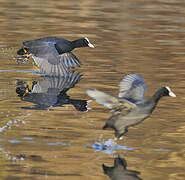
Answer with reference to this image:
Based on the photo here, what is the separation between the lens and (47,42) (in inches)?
A: 466

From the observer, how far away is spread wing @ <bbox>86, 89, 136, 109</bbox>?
22.3 feet

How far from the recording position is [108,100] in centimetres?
704

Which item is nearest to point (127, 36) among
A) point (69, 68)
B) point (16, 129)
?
point (69, 68)

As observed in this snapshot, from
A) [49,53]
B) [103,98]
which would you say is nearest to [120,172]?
[103,98]

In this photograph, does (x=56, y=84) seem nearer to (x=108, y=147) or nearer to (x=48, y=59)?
(x=48, y=59)

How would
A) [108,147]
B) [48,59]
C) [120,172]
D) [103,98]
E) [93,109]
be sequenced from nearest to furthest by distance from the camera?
1. [120,172]
2. [103,98]
3. [108,147]
4. [93,109]
5. [48,59]

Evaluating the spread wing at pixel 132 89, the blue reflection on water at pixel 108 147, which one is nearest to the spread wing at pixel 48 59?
the spread wing at pixel 132 89

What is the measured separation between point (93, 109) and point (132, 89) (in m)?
1.58

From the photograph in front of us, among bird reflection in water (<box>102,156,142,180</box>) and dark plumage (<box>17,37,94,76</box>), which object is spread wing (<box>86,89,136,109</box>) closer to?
bird reflection in water (<box>102,156,142,180</box>)

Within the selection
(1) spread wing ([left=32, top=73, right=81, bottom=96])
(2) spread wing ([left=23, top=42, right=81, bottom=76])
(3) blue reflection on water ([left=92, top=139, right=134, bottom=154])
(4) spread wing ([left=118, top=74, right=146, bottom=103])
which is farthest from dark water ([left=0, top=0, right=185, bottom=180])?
(4) spread wing ([left=118, top=74, right=146, bottom=103])

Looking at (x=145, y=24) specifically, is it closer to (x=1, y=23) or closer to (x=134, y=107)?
(x=1, y=23)

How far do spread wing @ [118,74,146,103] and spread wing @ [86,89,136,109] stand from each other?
443 mm

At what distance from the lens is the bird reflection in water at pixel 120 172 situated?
6426 millimetres

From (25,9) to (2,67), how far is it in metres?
10.2
